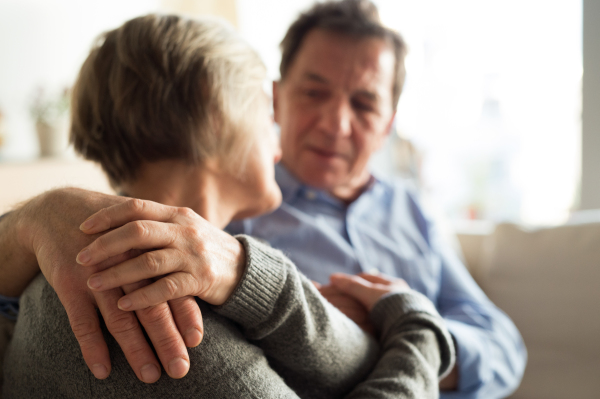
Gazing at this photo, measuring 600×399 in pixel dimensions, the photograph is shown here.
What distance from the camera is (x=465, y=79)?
3.26 metres

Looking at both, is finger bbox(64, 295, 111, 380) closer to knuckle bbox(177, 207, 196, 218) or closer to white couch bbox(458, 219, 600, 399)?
knuckle bbox(177, 207, 196, 218)

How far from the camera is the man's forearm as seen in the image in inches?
26.8

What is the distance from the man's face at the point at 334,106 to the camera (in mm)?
1498

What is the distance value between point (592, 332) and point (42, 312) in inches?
65.6

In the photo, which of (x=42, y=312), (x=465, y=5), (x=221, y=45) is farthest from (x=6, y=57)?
(x=465, y=5)

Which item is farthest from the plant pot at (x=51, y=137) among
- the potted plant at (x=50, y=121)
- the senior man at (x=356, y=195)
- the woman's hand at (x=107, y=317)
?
the woman's hand at (x=107, y=317)

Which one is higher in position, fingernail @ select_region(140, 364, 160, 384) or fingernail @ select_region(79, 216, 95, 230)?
fingernail @ select_region(79, 216, 95, 230)

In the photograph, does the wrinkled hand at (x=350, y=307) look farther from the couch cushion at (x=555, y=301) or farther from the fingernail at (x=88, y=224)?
the couch cushion at (x=555, y=301)

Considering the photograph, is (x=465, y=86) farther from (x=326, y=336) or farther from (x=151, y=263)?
(x=151, y=263)

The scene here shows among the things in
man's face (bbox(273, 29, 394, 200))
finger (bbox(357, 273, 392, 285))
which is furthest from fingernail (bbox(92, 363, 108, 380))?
man's face (bbox(273, 29, 394, 200))

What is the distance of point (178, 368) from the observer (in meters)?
0.55

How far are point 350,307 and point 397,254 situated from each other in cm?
53

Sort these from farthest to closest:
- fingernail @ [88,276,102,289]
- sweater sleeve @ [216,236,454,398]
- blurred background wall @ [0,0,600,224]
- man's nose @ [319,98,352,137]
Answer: blurred background wall @ [0,0,600,224] → man's nose @ [319,98,352,137] → sweater sleeve @ [216,236,454,398] → fingernail @ [88,276,102,289]

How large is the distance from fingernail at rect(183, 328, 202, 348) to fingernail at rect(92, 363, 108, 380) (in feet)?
0.34
